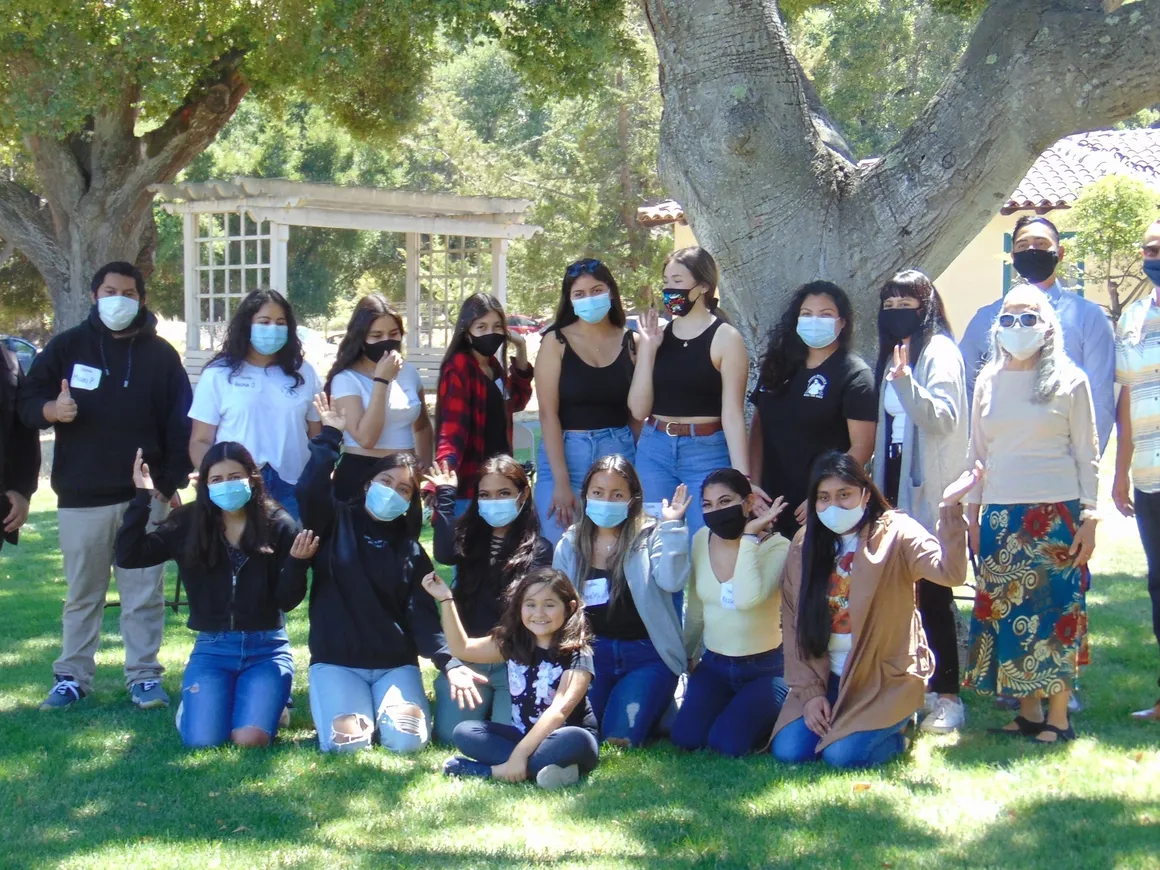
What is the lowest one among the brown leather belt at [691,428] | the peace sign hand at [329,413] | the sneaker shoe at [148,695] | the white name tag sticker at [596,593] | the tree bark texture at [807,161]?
the sneaker shoe at [148,695]

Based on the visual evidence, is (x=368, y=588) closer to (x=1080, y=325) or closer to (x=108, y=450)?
(x=108, y=450)

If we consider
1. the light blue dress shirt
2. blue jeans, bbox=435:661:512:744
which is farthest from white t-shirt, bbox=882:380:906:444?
blue jeans, bbox=435:661:512:744

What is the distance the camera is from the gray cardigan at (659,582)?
545 cm

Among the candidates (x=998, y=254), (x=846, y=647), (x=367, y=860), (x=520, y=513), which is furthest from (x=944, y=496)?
(x=998, y=254)

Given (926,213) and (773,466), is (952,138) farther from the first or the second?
(773,466)

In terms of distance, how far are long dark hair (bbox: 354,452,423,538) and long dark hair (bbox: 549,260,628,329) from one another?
Answer: 99 cm

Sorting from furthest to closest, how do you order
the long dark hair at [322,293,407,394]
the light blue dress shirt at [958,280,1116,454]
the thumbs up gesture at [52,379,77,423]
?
the long dark hair at [322,293,407,394] < the thumbs up gesture at [52,379,77,423] < the light blue dress shirt at [958,280,1116,454]

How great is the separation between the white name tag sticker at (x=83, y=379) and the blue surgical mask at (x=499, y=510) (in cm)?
191

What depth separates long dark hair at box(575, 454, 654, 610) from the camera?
18.2 feet

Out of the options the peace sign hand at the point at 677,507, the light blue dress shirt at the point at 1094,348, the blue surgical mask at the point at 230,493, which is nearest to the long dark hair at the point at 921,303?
the light blue dress shirt at the point at 1094,348

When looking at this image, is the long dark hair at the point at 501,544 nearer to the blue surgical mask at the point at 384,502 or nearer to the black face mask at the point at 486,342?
the blue surgical mask at the point at 384,502

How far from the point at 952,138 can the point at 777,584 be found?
230 centimetres

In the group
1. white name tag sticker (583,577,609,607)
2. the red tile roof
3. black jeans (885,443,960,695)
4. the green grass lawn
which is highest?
the red tile roof

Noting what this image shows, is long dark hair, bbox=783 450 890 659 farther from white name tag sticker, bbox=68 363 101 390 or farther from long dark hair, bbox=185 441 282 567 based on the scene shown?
white name tag sticker, bbox=68 363 101 390
